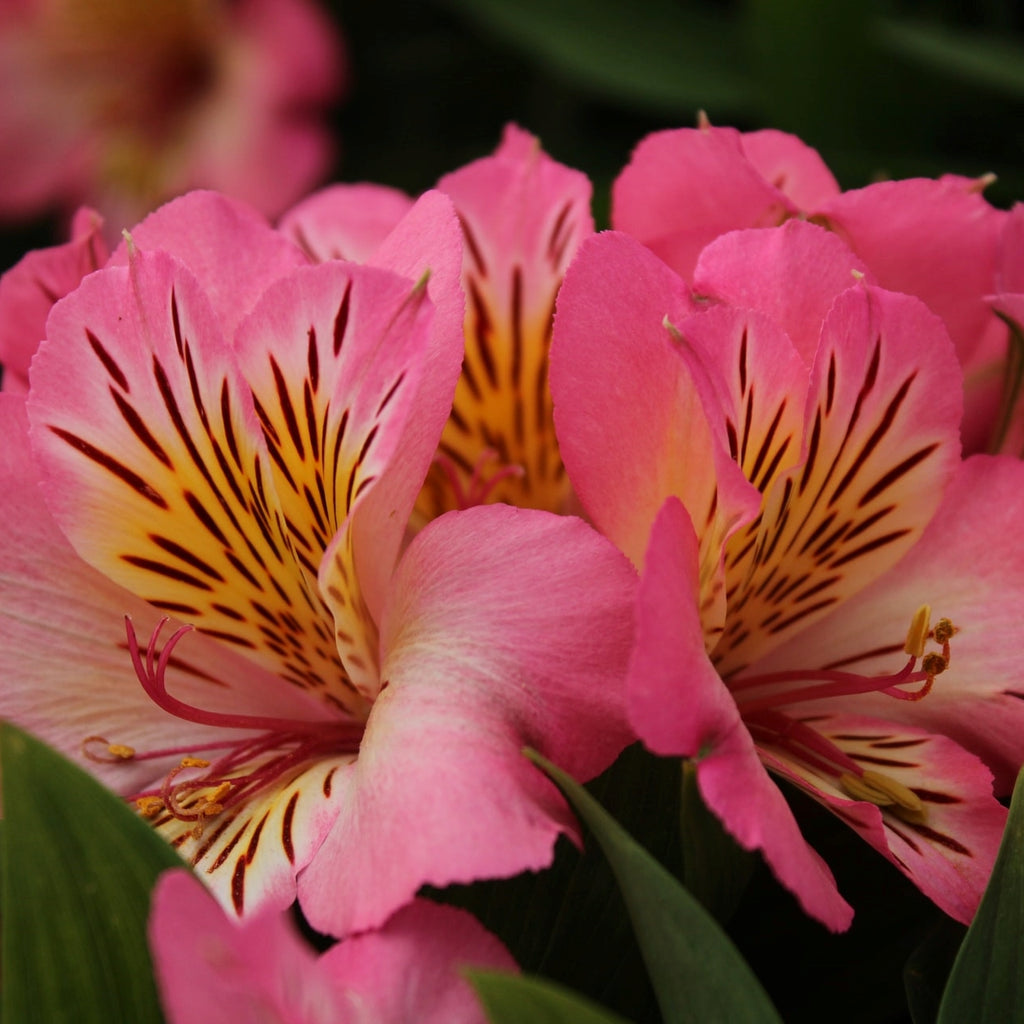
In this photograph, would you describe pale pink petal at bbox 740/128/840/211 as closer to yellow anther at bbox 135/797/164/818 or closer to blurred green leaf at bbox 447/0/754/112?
yellow anther at bbox 135/797/164/818

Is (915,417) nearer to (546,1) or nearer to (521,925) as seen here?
(521,925)

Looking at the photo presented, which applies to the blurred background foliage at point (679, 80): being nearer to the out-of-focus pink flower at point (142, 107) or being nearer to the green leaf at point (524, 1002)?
the out-of-focus pink flower at point (142, 107)

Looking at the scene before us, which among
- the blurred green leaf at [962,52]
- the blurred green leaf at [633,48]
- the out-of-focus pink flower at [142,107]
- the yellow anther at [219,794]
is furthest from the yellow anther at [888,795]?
the out-of-focus pink flower at [142,107]

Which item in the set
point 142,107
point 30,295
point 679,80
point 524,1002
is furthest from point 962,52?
point 142,107

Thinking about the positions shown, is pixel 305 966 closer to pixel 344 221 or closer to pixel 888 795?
pixel 888 795

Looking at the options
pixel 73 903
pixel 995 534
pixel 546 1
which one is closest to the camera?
pixel 73 903

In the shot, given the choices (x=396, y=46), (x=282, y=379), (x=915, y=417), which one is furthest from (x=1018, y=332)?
(x=396, y=46)
